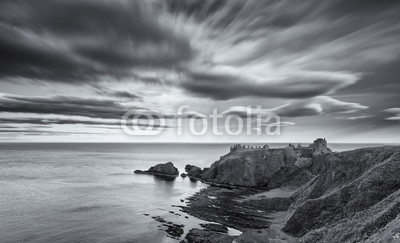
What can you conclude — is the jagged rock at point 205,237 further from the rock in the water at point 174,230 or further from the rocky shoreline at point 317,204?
the rock in the water at point 174,230

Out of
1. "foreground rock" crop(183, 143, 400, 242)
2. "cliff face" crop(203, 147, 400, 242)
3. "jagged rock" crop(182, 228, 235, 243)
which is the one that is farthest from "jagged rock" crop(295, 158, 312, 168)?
"jagged rock" crop(182, 228, 235, 243)

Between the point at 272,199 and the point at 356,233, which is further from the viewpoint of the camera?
the point at 272,199

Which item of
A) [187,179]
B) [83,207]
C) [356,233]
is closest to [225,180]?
[187,179]

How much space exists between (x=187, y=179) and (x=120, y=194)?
3881 cm

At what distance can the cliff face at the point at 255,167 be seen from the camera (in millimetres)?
91812

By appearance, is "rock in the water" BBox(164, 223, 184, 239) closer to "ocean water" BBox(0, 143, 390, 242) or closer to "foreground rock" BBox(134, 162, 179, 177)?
"ocean water" BBox(0, 143, 390, 242)

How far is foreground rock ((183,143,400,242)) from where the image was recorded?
29.4m

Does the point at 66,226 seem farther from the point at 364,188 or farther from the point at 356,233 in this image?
the point at 364,188

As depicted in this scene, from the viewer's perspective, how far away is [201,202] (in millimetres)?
66562

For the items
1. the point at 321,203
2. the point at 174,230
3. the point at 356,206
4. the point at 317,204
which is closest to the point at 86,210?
the point at 174,230

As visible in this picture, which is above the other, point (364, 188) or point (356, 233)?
point (364, 188)

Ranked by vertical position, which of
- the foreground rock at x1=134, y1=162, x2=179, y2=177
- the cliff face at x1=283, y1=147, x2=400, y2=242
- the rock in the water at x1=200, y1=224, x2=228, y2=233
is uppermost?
the cliff face at x1=283, y1=147, x2=400, y2=242

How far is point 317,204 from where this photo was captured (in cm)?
3938

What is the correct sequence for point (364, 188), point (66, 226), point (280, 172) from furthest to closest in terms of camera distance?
1. point (280, 172)
2. point (66, 226)
3. point (364, 188)
